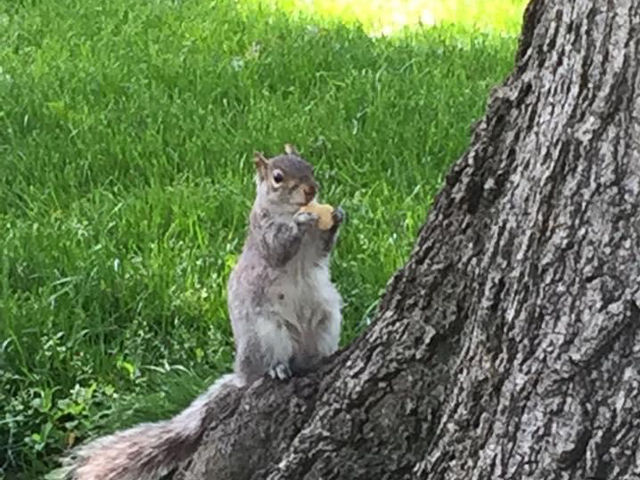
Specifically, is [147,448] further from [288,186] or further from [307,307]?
[288,186]

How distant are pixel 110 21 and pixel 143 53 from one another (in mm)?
515

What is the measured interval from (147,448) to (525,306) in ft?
3.37

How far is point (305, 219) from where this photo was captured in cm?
253

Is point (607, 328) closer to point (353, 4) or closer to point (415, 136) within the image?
point (415, 136)

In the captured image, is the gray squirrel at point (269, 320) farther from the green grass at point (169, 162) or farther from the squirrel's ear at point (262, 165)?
the green grass at point (169, 162)

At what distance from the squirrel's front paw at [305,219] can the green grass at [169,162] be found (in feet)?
1.65

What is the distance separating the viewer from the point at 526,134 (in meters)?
1.85

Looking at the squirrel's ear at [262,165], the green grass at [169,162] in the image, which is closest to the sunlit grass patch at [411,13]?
the green grass at [169,162]

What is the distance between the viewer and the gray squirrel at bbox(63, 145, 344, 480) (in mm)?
2477

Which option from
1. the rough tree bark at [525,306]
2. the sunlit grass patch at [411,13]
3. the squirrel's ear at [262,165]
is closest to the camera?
the rough tree bark at [525,306]

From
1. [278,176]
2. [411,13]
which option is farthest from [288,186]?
[411,13]

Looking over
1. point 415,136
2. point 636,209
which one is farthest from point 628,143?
point 415,136

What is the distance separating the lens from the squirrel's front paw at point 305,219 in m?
2.52

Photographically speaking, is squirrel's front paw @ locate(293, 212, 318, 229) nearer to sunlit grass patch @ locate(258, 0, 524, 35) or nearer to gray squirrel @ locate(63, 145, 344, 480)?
gray squirrel @ locate(63, 145, 344, 480)
